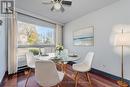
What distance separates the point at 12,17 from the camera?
12.2 feet

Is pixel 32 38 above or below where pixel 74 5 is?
below

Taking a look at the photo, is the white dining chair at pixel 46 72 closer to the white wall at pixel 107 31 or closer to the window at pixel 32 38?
the white wall at pixel 107 31

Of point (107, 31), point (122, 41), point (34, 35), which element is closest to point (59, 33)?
point (34, 35)

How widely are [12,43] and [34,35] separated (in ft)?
4.17

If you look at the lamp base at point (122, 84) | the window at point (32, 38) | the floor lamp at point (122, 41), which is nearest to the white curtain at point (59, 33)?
the window at point (32, 38)

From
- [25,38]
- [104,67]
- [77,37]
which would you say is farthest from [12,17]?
[104,67]

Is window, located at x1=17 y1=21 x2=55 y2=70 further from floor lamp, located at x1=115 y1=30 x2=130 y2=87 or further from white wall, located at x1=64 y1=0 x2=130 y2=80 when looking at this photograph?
floor lamp, located at x1=115 y1=30 x2=130 y2=87

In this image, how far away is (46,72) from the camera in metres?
1.96

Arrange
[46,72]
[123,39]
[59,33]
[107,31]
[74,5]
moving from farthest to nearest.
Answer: [59,33] → [74,5] → [107,31] → [123,39] → [46,72]

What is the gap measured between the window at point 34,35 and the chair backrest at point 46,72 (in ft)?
8.84

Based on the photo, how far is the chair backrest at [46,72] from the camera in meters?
1.93

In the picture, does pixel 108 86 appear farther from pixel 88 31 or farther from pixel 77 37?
pixel 77 37

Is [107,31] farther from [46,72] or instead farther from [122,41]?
[46,72]

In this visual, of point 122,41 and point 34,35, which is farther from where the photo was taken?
point 34,35
